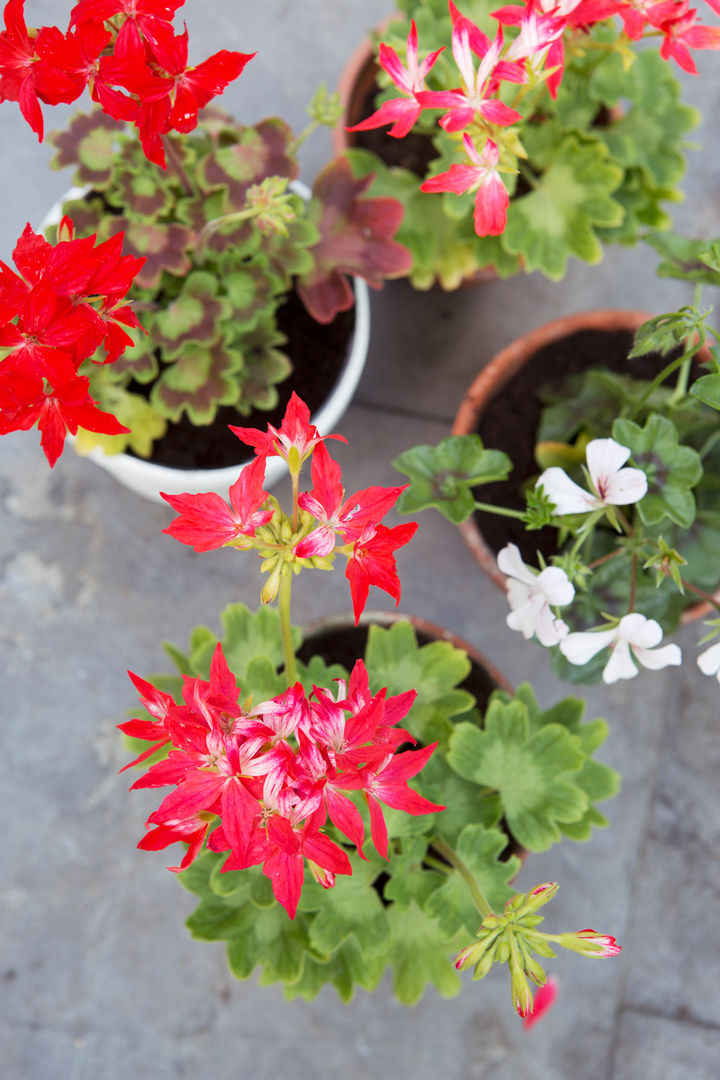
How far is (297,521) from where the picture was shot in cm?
66

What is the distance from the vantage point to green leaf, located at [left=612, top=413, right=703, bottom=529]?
0.87 metres

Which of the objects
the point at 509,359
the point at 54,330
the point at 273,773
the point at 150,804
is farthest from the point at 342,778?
the point at 150,804

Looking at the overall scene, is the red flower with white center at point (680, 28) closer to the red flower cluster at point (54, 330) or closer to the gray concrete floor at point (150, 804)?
the red flower cluster at point (54, 330)

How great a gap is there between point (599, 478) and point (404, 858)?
0.41 m

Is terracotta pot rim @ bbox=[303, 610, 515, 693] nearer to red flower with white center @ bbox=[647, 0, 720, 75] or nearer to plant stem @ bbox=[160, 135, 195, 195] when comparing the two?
plant stem @ bbox=[160, 135, 195, 195]

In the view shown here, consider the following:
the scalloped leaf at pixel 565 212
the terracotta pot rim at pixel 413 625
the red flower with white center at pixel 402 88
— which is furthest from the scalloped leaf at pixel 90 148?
the terracotta pot rim at pixel 413 625

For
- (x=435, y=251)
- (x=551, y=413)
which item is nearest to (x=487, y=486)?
(x=551, y=413)

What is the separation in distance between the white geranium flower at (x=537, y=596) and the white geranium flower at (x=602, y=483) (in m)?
0.06

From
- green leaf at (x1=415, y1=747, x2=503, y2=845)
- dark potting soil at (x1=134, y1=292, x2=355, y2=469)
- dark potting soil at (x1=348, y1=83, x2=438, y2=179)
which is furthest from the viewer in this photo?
dark potting soil at (x1=348, y1=83, x2=438, y2=179)

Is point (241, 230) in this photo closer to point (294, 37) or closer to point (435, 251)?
point (435, 251)

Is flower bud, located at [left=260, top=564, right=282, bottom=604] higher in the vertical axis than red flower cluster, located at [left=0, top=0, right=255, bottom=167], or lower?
lower

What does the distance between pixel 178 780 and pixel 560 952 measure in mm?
1056

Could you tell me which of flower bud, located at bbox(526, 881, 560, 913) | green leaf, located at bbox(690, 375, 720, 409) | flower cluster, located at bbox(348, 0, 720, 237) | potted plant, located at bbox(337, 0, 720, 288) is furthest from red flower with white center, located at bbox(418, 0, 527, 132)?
flower bud, located at bbox(526, 881, 560, 913)

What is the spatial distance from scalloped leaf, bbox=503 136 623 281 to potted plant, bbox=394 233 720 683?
93 millimetres
